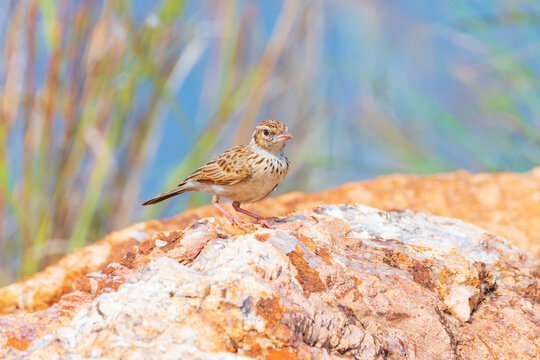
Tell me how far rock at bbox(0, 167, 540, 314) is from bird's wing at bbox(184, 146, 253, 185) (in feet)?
2.12

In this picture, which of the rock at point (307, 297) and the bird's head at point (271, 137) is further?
the bird's head at point (271, 137)

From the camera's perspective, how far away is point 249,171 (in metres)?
3.69

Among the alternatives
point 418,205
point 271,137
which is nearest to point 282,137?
point 271,137

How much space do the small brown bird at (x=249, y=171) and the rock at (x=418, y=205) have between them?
600mm

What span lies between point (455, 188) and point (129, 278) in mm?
3718

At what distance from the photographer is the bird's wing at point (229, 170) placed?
370 centimetres

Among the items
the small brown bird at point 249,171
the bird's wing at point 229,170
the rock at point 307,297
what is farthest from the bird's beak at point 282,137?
the rock at point 307,297

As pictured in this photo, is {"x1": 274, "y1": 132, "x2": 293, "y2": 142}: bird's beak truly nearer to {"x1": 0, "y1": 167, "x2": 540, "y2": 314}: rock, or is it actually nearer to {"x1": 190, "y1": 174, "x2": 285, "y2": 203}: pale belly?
{"x1": 190, "y1": 174, "x2": 285, "y2": 203}: pale belly

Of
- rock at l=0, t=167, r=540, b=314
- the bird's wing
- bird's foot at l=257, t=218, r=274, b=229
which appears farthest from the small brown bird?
rock at l=0, t=167, r=540, b=314

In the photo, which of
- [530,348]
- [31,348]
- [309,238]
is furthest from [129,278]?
[530,348]

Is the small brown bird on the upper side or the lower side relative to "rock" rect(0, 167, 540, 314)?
upper

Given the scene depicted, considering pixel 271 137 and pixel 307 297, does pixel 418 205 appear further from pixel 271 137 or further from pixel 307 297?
pixel 307 297

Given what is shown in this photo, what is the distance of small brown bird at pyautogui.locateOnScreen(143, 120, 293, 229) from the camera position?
3695 mm

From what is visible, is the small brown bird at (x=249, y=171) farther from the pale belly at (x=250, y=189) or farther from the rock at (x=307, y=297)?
the rock at (x=307, y=297)
